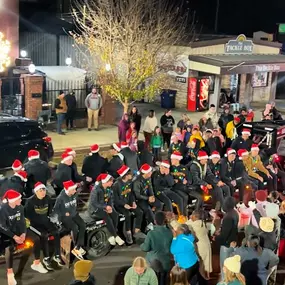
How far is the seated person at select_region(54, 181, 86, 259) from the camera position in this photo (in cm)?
959

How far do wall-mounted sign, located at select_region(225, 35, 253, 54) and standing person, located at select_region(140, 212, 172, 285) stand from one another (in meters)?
21.7

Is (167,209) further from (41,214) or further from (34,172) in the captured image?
(41,214)

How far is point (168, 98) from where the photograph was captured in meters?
28.3

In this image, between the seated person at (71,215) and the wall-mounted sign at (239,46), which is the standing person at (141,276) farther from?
the wall-mounted sign at (239,46)

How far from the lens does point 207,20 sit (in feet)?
145

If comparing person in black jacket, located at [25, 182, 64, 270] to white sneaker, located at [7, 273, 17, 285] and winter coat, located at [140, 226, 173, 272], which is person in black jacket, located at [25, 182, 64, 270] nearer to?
white sneaker, located at [7, 273, 17, 285]

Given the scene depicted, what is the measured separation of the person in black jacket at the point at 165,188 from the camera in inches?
442

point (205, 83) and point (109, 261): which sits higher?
point (205, 83)

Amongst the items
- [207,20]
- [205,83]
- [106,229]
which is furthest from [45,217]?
Result: [207,20]

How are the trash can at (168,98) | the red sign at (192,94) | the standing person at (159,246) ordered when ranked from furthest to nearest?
the trash can at (168,98) < the red sign at (192,94) < the standing person at (159,246)

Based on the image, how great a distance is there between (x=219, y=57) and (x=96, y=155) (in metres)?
16.5

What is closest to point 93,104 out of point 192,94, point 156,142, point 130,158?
point 156,142

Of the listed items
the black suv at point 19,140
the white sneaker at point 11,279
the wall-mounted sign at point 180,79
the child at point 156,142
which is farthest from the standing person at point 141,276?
the wall-mounted sign at point 180,79

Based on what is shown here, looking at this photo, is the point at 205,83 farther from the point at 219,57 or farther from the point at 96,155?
the point at 96,155
